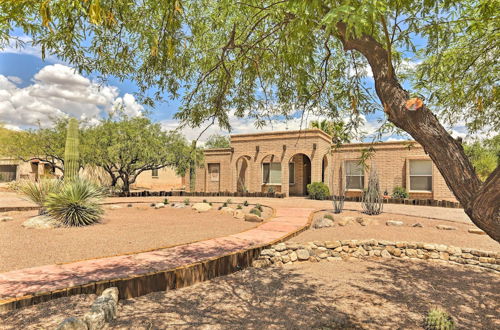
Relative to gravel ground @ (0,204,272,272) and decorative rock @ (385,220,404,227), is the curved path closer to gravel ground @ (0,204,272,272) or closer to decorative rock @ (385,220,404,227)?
gravel ground @ (0,204,272,272)

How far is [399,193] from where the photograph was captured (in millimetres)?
18094

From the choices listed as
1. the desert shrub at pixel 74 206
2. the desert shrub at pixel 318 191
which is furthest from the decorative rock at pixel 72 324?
the desert shrub at pixel 318 191

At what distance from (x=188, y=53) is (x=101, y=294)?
12.9 ft

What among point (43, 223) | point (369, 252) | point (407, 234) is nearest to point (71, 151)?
point (43, 223)

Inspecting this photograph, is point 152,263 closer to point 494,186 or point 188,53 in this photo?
point 188,53

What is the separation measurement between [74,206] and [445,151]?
397 inches

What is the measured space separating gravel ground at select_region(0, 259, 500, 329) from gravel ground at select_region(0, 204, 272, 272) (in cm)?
227

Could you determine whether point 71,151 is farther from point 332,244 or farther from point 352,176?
point 352,176

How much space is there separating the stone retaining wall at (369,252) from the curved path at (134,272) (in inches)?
12.8

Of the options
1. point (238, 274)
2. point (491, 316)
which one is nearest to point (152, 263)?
point (238, 274)

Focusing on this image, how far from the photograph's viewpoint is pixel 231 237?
24.6ft

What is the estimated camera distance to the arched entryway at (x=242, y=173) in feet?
76.1

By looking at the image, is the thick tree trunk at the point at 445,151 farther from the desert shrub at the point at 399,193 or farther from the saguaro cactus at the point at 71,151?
the desert shrub at the point at 399,193

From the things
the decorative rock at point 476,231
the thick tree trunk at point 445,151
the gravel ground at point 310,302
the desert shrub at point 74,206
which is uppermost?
the thick tree trunk at point 445,151
